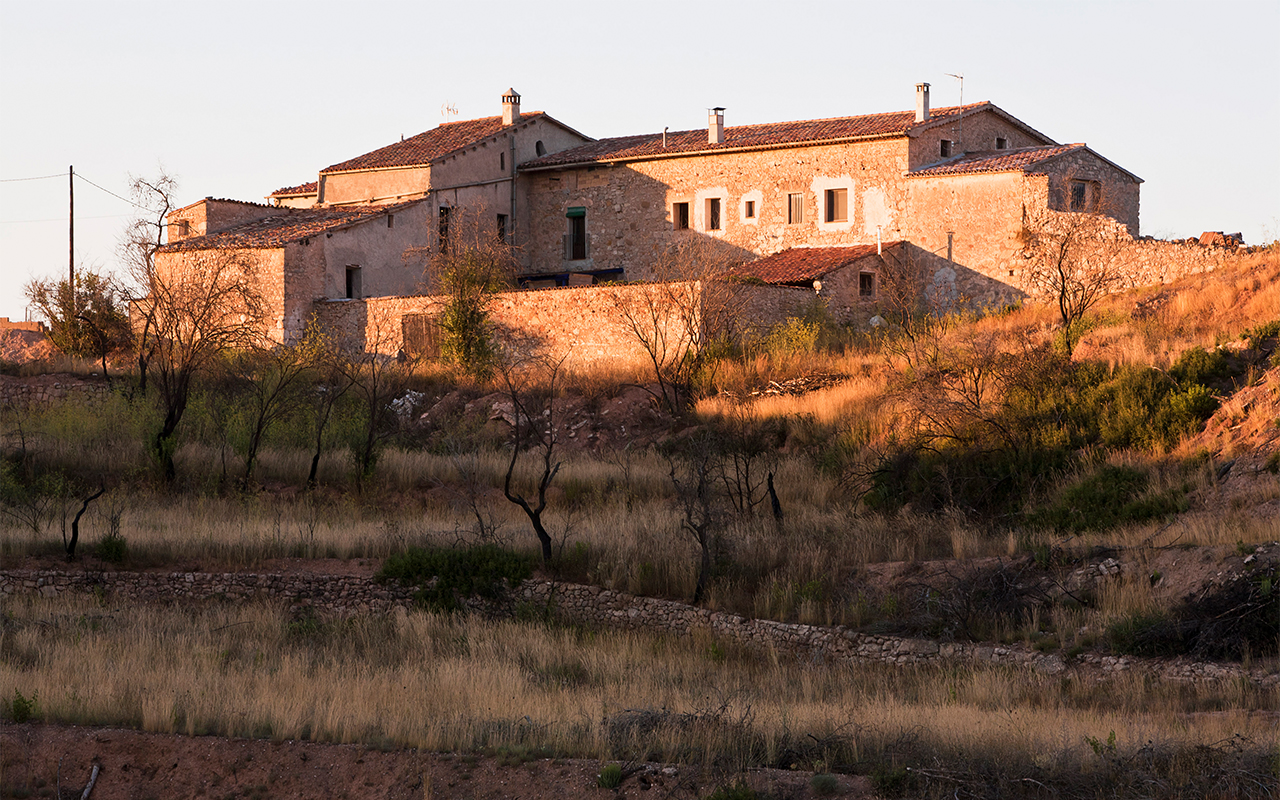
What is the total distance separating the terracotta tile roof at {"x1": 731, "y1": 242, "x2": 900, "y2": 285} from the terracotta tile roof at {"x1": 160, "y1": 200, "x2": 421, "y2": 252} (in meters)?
10.7

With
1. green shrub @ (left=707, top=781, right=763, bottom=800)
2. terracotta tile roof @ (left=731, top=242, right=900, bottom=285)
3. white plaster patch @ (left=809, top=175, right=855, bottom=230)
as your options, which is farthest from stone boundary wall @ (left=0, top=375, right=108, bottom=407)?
green shrub @ (left=707, top=781, right=763, bottom=800)

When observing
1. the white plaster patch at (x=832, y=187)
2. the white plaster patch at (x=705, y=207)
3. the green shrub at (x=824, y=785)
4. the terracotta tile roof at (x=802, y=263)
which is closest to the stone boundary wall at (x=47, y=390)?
the terracotta tile roof at (x=802, y=263)

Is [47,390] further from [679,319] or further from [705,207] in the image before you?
[705,207]

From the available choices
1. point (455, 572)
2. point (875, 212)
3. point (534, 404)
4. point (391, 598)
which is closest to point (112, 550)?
point (391, 598)

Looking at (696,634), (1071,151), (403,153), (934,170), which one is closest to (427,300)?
(403,153)

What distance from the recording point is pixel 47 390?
29906mm

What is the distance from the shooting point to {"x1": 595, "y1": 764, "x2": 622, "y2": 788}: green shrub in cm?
848

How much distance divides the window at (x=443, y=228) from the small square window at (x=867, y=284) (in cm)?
1257

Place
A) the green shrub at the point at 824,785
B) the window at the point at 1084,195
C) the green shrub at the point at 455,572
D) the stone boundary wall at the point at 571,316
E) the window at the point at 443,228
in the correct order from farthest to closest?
the window at the point at 443,228
the window at the point at 1084,195
the stone boundary wall at the point at 571,316
the green shrub at the point at 455,572
the green shrub at the point at 824,785

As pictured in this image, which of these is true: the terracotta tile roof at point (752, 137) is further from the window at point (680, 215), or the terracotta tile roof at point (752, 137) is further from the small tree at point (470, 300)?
the small tree at point (470, 300)

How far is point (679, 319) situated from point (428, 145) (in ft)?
45.2

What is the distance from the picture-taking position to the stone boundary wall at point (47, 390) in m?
29.1

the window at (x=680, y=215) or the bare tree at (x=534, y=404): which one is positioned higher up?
the window at (x=680, y=215)

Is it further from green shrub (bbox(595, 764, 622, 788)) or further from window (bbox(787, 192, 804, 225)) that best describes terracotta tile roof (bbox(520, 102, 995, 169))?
green shrub (bbox(595, 764, 622, 788))
